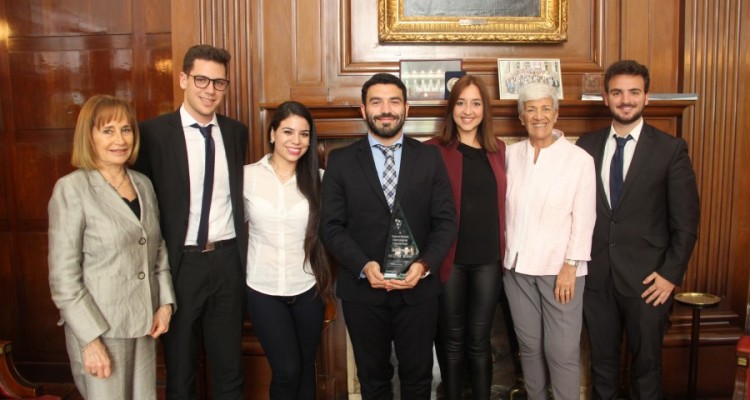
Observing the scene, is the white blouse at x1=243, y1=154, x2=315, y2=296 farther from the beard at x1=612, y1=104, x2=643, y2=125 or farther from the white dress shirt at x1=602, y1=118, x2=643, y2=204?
the beard at x1=612, y1=104, x2=643, y2=125

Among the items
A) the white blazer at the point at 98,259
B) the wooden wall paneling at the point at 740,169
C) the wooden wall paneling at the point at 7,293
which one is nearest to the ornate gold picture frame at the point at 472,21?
the wooden wall paneling at the point at 740,169

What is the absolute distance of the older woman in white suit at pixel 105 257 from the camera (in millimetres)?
1861

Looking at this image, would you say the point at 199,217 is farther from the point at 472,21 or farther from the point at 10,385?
the point at 472,21

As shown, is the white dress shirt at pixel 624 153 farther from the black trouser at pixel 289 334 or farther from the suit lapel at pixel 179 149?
the suit lapel at pixel 179 149

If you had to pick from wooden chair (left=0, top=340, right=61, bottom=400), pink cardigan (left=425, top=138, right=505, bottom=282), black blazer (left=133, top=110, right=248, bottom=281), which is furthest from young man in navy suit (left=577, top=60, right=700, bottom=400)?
wooden chair (left=0, top=340, right=61, bottom=400)

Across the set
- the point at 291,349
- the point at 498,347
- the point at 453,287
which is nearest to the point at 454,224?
the point at 453,287

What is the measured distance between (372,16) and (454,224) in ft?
4.80

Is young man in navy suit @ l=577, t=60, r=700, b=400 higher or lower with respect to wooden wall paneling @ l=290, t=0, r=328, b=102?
lower

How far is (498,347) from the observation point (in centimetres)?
326

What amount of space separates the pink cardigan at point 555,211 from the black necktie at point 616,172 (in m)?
0.14

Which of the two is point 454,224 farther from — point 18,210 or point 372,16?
point 18,210

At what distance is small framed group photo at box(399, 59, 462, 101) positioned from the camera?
305 cm

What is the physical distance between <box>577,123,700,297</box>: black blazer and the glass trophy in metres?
0.99

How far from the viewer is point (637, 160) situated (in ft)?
8.24
